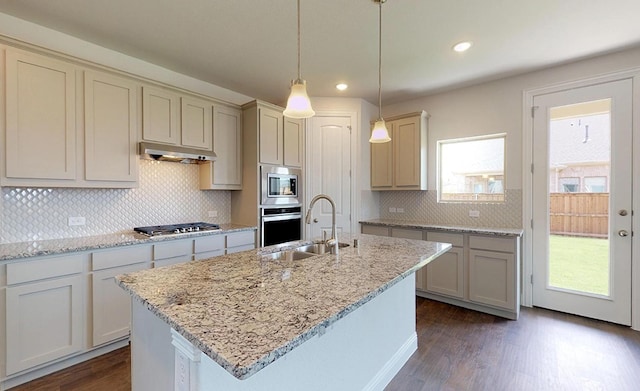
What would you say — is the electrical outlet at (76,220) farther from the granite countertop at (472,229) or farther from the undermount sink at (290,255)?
the granite countertop at (472,229)

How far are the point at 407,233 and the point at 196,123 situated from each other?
9.23ft

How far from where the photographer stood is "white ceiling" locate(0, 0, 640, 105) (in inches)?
81.4

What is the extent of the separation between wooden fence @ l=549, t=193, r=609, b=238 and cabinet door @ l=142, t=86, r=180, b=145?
411 cm

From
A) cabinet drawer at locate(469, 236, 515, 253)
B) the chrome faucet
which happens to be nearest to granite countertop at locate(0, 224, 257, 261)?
the chrome faucet

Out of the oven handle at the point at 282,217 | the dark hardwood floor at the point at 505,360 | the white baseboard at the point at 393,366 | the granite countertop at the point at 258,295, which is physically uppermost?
the oven handle at the point at 282,217

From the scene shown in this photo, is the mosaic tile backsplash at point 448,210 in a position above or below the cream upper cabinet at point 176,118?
below

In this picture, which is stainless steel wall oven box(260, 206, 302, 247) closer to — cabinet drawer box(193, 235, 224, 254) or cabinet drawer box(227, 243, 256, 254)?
cabinet drawer box(227, 243, 256, 254)

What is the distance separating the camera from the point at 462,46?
2.61 m

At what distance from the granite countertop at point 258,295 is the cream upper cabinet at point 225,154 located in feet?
5.71

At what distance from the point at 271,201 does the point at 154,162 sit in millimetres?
1323

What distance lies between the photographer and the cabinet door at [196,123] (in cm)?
298

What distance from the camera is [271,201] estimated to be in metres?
3.46

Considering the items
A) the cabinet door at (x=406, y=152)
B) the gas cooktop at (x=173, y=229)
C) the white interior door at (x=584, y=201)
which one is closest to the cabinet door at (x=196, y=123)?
the gas cooktop at (x=173, y=229)

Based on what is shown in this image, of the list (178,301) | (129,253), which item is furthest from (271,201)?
(178,301)
